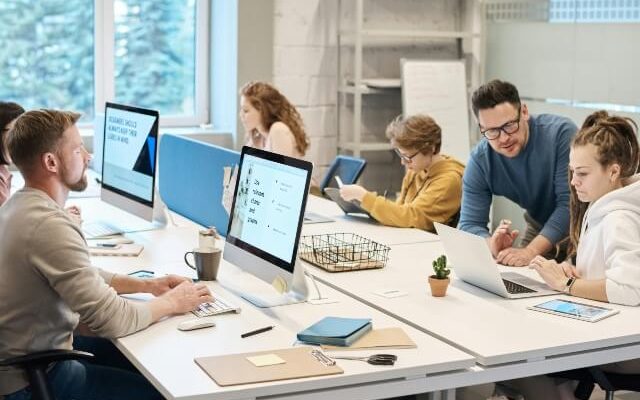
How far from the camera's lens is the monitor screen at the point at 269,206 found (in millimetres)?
2623

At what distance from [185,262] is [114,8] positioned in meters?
2.91

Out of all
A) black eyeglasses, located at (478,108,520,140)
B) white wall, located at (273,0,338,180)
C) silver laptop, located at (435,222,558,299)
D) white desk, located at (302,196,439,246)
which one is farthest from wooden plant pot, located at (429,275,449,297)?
white wall, located at (273,0,338,180)

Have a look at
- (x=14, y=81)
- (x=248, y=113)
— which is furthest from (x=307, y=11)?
(x=14, y=81)

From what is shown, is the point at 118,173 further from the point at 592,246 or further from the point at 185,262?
the point at 592,246

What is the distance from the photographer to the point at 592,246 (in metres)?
2.88

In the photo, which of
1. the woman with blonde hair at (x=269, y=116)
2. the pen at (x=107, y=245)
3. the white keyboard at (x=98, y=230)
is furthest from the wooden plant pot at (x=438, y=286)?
the woman with blonde hair at (x=269, y=116)

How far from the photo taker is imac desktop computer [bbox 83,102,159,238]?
3.66 m

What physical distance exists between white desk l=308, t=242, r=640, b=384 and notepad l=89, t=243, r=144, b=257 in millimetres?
732

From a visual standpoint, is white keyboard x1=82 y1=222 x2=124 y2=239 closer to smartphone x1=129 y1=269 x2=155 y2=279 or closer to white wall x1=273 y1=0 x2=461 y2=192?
smartphone x1=129 y1=269 x2=155 y2=279

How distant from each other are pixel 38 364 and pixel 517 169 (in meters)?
1.99

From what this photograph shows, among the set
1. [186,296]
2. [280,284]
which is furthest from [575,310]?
[186,296]

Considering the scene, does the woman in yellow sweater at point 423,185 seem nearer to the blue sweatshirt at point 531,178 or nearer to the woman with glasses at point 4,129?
the blue sweatshirt at point 531,178

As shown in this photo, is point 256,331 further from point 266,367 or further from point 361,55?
point 361,55

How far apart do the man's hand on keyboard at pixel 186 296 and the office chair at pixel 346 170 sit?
2.08 meters
